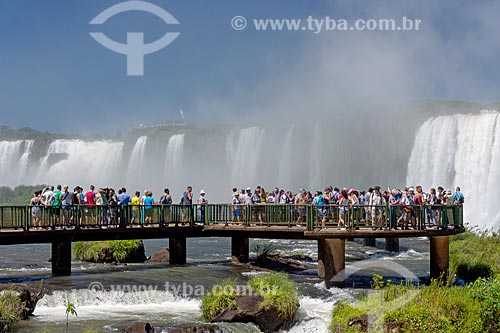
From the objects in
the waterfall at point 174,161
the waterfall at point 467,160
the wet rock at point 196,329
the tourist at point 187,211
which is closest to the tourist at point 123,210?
the tourist at point 187,211

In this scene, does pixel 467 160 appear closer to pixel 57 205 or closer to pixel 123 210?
pixel 123 210

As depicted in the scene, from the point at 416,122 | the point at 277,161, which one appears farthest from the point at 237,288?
the point at 277,161

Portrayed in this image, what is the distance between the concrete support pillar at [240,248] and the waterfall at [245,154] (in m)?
41.8

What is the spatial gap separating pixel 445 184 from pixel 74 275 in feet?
110

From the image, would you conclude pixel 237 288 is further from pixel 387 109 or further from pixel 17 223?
pixel 387 109

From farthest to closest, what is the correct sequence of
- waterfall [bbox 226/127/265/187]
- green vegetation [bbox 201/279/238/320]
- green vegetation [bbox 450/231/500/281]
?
waterfall [bbox 226/127/265/187] → green vegetation [bbox 450/231/500/281] → green vegetation [bbox 201/279/238/320]

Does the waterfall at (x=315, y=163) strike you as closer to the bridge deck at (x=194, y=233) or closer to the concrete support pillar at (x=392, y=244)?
the concrete support pillar at (x=392, y=244)

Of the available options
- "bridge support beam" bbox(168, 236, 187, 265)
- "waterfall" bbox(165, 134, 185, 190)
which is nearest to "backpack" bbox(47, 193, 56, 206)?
"bridge support beam" bbox(168, 236, 187, 265)

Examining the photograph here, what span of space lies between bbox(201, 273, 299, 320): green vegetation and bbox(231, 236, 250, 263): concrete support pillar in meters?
8.85

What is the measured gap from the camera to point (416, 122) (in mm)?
Result: 62500

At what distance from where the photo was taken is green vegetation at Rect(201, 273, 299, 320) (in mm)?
18047

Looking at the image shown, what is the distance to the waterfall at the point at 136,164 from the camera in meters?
81.4

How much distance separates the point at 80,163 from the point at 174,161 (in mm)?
15254

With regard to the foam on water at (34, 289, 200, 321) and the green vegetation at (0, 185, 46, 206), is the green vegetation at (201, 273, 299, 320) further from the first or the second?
the green vegetation at (0, 185, 46, 206)
